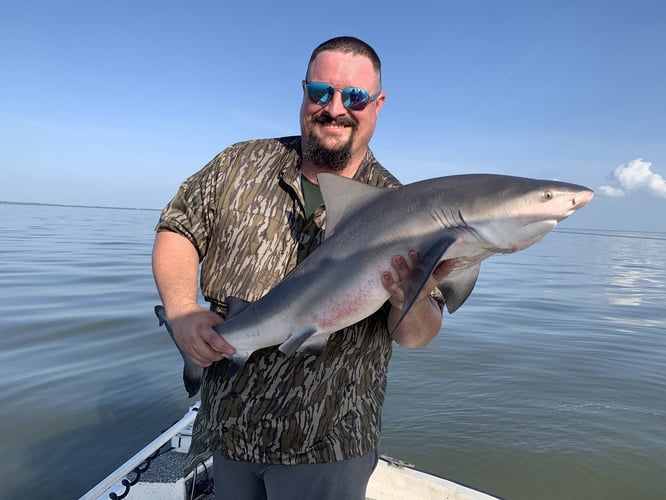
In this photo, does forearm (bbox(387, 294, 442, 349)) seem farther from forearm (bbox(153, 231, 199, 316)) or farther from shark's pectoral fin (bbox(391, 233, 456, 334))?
forearm (bbox(153, 231, 199, 316))

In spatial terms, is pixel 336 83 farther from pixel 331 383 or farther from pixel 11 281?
pixel 11 281

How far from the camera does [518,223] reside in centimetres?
216

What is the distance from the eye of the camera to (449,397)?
8.07 m

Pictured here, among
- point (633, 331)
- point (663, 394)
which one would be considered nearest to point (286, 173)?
point (663, 394)

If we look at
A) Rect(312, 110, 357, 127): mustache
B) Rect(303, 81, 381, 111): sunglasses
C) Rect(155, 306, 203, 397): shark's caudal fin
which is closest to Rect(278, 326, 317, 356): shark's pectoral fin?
Rect(155, 306, 203, 397): shark's caudal fin

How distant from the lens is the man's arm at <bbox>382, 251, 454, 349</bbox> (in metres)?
2.32

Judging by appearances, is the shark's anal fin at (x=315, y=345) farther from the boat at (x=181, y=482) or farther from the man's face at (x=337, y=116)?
the boat at (x=181, y=482)

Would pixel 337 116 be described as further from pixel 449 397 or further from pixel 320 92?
pixel 449 397

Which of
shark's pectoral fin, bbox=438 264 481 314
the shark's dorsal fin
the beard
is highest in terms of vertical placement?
the beard

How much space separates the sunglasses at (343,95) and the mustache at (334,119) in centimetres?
6

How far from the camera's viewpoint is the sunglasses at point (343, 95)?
279 cm

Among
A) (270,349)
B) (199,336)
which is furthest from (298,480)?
(199,336)

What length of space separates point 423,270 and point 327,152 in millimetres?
1055

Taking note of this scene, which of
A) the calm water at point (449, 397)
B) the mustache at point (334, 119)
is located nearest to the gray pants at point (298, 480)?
the mustache at point (334, 119)
